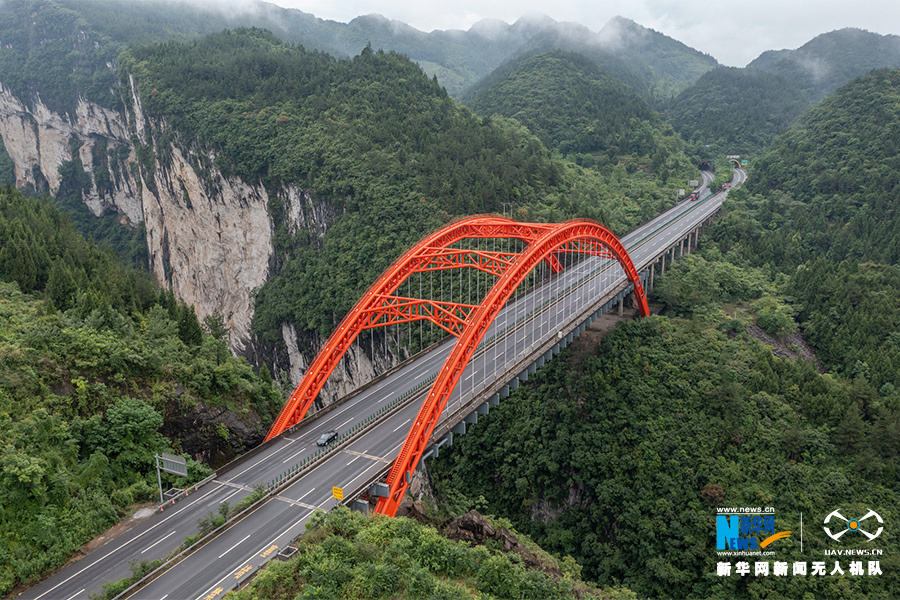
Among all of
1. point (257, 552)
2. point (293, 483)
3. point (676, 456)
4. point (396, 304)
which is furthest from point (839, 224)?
point (257, 552)

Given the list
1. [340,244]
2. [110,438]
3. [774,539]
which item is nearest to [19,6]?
[340,244]

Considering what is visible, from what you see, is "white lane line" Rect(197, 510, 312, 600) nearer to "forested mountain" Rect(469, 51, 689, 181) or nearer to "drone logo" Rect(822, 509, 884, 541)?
"drone logo" Rect(822, 509, 884, 541)

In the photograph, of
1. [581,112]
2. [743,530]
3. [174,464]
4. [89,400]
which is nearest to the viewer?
[174,464]

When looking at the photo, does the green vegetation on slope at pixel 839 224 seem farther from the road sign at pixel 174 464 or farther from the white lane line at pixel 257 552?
the road sign at pixel 174 464

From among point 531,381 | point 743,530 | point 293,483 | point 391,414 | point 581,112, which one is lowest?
point 743,530

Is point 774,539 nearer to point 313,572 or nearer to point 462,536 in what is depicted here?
point 462,536

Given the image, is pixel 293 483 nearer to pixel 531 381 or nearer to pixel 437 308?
pixel 437 308
